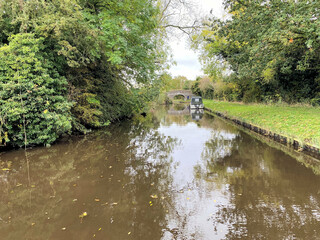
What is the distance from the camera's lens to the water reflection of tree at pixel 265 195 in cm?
310

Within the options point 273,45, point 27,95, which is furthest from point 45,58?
point 273,45

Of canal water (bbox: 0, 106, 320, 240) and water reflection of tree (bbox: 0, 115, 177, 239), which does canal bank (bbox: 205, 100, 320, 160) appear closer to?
canal water (bbox: 0, 106, 320, 240)

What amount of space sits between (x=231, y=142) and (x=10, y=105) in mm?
9222

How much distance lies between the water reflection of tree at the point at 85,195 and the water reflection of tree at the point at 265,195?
1.26 m

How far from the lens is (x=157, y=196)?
Result: 4.20m

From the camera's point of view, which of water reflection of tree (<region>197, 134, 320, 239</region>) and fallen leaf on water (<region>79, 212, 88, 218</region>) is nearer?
water reflection of tree (<region>197, 134, 320, 239</region>)

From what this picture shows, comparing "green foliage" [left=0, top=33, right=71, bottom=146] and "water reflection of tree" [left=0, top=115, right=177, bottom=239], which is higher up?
"green foliage" [left=0, top=33, right=71, bottom=146]

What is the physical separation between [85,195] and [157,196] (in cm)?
155

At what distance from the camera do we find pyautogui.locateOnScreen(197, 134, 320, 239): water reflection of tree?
3098mm

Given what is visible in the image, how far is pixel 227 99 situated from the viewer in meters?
35.7

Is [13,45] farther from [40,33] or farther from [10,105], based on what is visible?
[10,105]

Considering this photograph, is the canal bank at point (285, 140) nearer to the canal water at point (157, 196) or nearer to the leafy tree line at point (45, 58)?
the canal water at point (157, 196)

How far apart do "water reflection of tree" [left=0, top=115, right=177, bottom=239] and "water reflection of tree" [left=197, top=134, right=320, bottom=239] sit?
1.26m

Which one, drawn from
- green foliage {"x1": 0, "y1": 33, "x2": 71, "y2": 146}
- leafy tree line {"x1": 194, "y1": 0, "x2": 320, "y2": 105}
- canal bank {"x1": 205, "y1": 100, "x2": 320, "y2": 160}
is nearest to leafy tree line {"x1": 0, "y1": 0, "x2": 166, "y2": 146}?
green foliage {"x1": 0, "y1": 33, "x2": 71, "y2": 146}
